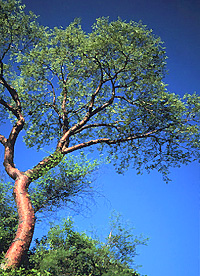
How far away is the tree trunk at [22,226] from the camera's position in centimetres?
923

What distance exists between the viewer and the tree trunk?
923 centimetres

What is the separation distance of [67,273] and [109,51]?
9.26m

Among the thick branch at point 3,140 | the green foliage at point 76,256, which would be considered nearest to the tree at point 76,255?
the green foliage at point 76,256

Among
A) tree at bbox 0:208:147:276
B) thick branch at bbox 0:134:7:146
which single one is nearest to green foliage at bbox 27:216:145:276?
tree at bbox 0:208:147:276

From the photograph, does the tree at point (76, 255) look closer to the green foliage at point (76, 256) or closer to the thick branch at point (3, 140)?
the green foliage at point (76, 256)

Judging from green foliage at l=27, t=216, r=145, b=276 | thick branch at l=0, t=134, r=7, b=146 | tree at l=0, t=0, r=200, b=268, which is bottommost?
green foliage at l=27, t=216, r=145, b=276

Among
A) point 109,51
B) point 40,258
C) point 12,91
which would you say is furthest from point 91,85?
point 40,258

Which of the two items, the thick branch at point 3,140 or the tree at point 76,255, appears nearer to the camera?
the tree at point 76,255

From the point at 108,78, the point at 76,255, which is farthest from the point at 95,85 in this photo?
the point at 76,255

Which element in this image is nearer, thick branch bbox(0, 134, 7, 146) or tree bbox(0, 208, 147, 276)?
tree bbox(0, 208, 147, 276)

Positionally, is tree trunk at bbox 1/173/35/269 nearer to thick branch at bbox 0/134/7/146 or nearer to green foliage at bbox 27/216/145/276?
green foliage at bbox 27/216/145/276

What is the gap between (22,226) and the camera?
9.98 metres

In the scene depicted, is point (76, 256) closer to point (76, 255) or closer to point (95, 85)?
point (76, 255)

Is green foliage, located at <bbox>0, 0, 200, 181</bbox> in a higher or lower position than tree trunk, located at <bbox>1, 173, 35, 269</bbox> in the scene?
higher
